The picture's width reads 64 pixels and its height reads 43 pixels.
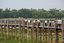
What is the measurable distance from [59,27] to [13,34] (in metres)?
24.8

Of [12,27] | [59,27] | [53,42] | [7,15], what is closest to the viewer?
[59,27]

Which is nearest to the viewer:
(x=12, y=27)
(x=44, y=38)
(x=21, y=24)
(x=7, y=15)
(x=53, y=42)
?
(x=53, y=42)

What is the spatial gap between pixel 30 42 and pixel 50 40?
A: 5644 millimetres

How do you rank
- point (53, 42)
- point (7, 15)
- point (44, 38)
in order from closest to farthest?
point (53, 42) → point (44, 38) → point (7, 15)

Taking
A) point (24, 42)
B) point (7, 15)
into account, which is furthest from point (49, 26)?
point (7, 15)

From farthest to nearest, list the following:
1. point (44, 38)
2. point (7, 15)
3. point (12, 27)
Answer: point (7, 15)
point (12, 27)
point (44, 38)

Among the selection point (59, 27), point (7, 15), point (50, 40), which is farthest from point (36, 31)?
point (7, 15)

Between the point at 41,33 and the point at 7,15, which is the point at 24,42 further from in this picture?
the point at 7,15

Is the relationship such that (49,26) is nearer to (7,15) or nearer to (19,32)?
(19,32)

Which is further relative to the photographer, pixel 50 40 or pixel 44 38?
pixel 44 38

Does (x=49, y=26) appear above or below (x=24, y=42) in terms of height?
above

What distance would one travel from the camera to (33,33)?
1607 inches

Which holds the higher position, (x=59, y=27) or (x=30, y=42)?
(x=59, y=27)

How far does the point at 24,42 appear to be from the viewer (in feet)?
133
